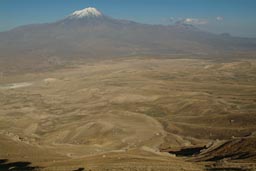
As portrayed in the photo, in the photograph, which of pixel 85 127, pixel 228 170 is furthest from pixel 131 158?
pixel 85 127

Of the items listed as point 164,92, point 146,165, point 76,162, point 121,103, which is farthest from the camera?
point 164,92

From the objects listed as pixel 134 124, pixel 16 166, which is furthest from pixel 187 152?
pixel 134 124

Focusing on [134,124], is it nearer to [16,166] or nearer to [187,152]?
[187,152]

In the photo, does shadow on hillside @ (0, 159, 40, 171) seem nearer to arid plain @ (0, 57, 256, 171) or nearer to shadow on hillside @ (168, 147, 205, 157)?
arid plain @ (0, 57, 256, 171)

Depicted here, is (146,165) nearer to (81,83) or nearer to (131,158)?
(131,158)

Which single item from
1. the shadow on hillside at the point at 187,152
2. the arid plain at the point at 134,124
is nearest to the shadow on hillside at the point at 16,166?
the arid plain at the point at 134,124

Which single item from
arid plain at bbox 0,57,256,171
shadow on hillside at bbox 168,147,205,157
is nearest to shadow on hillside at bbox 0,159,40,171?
arid plain at bbox 0,57,256,171

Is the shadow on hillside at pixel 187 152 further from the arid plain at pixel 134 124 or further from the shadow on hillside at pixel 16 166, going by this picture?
the shadow on hillside at pixel 16 166
